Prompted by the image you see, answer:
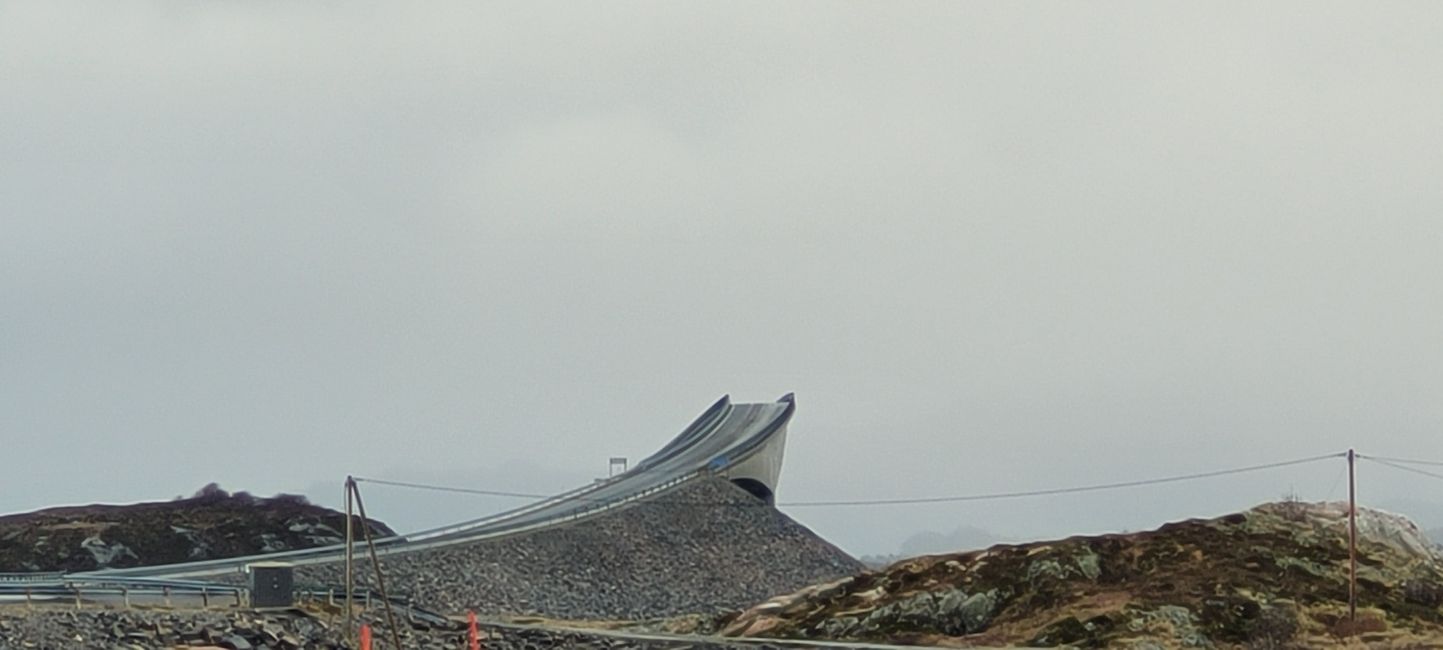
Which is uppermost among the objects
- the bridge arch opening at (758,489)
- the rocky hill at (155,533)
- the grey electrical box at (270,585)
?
the bridge arch opening at (758,489)

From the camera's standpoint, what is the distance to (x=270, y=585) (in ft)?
156

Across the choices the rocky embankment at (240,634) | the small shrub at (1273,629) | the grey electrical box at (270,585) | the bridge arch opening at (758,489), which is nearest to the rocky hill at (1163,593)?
the small shrub at (1273,629)

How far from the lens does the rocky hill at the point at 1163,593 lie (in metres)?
47.7

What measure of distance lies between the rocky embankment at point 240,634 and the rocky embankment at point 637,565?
10868 millimetres

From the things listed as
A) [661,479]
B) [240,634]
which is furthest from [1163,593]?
[661,479]

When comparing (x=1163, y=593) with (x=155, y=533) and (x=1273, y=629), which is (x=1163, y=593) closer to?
(x=1273, y=629)

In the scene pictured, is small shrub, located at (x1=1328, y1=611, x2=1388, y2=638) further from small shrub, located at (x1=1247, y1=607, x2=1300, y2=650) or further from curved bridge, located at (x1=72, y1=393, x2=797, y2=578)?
curved bridge, located at (x1=72, y1=393, x2=797, y2=578)

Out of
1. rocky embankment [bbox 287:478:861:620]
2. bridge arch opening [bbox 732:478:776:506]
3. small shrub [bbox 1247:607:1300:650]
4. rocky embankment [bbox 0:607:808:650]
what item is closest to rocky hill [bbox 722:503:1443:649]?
small shrub [bbox 1247:607:1300:650]

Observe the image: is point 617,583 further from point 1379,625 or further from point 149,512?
point 1379,625

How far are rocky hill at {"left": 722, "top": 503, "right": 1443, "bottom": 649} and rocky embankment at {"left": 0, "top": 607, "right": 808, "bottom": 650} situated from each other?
6.68 m

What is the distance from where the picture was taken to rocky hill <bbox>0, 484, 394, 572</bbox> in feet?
235

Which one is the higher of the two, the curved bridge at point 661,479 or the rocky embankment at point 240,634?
the curved bridge at point 661,479

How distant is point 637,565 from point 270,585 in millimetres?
25224

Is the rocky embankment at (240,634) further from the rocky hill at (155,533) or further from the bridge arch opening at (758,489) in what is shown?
the bridge arch opening at (758,489)
